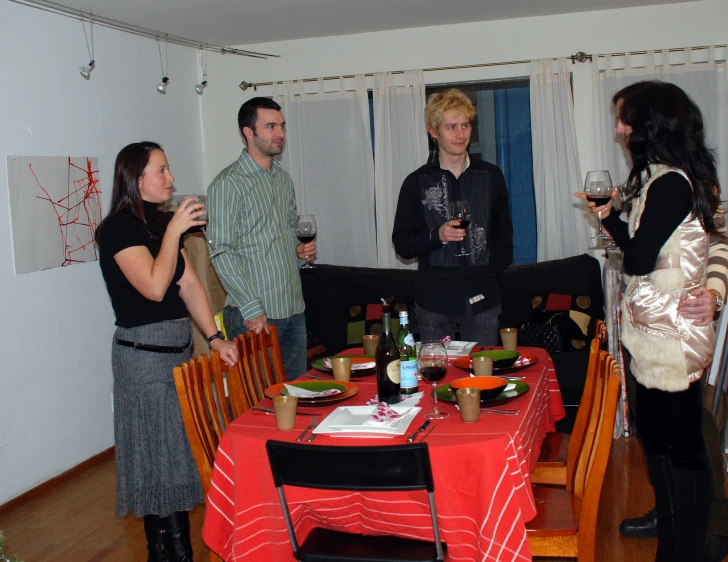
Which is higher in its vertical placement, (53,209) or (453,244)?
(53,209)

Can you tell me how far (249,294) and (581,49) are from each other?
296 cm

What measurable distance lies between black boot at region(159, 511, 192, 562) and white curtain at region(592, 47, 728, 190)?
3.40m

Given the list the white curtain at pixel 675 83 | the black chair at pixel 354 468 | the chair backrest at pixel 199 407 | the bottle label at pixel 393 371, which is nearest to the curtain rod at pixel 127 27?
the white curtain at pixel 675 83

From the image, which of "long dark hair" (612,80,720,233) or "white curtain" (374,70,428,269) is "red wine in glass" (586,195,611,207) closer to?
"long dark hair" (612,80,720,233)

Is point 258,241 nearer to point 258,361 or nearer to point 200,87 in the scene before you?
point 258,361

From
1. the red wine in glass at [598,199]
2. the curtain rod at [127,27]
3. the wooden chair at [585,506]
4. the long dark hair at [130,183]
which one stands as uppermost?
the curtain rod at [127,27]

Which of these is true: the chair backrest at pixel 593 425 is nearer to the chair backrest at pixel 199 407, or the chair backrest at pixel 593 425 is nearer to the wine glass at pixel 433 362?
the wine glass at pixel 433 362

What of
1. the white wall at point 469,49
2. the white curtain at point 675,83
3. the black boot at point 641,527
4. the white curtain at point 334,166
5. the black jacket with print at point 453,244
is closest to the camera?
the black boot at point 641,527

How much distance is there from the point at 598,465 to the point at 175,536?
150cm

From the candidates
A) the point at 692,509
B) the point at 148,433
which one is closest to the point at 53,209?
the point at 148,433

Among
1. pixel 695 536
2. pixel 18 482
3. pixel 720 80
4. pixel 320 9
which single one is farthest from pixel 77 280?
pixel 720 80

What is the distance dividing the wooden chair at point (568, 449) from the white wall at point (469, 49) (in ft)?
9.10

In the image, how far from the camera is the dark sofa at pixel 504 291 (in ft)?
14.7

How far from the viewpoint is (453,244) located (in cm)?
323
